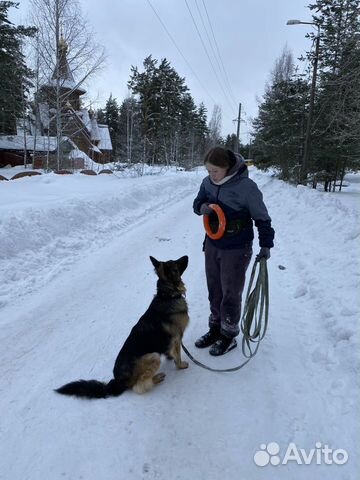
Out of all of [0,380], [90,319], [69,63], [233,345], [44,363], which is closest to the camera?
[0,380]

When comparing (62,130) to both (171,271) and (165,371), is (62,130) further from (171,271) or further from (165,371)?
(165,371)

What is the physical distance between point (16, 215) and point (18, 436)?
626 centimetres

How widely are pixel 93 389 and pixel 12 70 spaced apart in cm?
3472

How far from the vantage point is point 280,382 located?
10.5 feet

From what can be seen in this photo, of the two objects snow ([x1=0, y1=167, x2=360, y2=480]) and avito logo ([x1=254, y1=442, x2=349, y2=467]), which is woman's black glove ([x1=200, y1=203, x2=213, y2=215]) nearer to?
snow ([x1=0, y1=167, x2=360, y2=480])

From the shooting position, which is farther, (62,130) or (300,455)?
(62,130)

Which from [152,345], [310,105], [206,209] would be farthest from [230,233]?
[310,105]

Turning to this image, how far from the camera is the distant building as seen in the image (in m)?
22.6

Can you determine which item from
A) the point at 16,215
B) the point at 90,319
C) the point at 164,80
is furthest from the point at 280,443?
the point at 164,80

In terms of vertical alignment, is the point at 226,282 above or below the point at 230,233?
below

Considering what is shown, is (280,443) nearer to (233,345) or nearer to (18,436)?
(233,345)

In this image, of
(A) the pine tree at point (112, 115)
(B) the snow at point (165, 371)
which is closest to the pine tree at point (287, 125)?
(B) the snow at point (165, 371)

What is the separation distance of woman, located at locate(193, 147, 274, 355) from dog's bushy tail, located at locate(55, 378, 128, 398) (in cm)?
120

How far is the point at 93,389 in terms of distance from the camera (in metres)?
2.89
